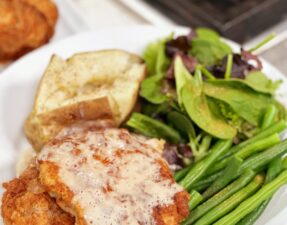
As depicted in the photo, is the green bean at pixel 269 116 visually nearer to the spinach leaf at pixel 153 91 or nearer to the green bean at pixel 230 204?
the green bean at pixel 230 204

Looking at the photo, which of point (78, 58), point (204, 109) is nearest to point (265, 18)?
point (204, 109)

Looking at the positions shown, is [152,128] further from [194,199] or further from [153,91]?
[194,199]

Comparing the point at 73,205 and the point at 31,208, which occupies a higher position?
the point at 73,205

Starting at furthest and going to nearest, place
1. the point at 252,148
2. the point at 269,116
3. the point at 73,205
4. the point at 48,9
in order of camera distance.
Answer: the point at 48,9, the point at 269,116, the point at 252,148, the point at 73,205

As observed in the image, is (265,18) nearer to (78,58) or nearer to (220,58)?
(220,58)

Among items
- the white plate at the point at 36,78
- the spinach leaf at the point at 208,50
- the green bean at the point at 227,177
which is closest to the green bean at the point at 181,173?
the green bean at the point at 227,177

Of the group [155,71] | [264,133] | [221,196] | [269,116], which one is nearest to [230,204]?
[221,196]
